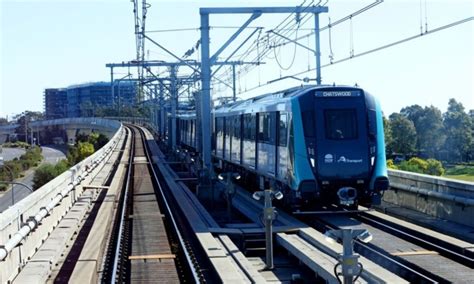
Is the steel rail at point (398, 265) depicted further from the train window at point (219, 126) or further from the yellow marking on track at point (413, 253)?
the train window at point (219, 126)

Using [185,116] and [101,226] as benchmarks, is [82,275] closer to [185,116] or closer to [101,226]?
[101,226]

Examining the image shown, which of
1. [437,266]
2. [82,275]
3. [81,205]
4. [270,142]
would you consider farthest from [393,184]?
[82,275]

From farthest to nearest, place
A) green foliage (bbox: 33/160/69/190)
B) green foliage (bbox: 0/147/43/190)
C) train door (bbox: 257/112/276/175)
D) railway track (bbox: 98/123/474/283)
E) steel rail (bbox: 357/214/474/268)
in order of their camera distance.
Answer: green foliage (bbox: 0/147/43/190), green foliage (bbox: 33/160/69/190), train door (bbox: 257/112/276/175), steel rail (bbox: 357/214/474/268), railway track (bbox: 98/123/474/283)

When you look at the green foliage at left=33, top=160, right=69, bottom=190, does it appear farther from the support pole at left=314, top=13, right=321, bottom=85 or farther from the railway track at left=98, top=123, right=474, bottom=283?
the railway track at left=98, top=123, right=474, bottom=283

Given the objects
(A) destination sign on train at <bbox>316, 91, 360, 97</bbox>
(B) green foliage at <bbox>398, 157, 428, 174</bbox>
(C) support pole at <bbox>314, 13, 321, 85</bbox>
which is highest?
(C) support pole at <bbox>314, 13, 321, 85</bbox>

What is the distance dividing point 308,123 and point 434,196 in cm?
321

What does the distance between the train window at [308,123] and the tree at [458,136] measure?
Result: 3885cm

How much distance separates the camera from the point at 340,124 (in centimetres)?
1606

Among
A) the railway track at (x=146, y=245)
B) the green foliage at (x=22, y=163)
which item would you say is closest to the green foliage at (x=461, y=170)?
the railway track at (x=146, y=245)

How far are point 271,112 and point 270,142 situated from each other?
31.2 inches

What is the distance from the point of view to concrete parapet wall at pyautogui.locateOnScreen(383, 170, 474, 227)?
46.1 feet

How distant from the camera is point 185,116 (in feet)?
154

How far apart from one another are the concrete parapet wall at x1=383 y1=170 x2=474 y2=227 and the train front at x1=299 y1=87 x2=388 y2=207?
92cm

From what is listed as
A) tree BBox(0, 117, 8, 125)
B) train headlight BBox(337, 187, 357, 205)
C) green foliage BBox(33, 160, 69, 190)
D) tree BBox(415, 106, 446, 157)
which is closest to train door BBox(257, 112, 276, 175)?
train headlight BBox(337, 187, 357, 205)
